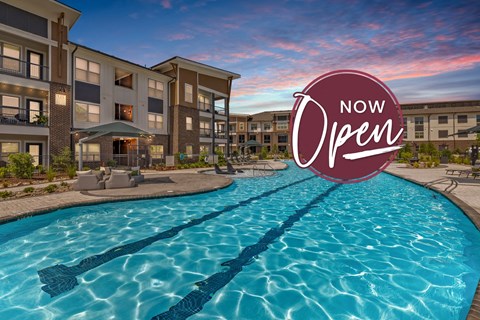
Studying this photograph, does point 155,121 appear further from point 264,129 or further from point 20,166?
point 264,129

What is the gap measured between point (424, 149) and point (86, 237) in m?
46.4

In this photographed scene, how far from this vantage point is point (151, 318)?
11.1 feet

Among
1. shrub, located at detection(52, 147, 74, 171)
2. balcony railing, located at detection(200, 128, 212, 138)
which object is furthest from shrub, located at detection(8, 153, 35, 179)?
balcony railing, located at detection(200, 128, 212, 138)

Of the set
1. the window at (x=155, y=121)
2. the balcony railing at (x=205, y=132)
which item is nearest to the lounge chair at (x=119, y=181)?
the window at (x=155, y=121)

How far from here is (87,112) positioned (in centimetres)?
2106

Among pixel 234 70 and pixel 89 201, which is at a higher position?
pixel 234 70

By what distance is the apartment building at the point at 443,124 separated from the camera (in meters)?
51.6

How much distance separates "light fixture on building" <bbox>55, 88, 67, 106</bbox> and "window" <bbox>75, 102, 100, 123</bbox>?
4.41 ft

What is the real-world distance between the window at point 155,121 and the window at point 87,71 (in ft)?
20.1

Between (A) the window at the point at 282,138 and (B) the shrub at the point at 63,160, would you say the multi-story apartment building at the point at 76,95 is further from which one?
(A) the window at the point at 282,138

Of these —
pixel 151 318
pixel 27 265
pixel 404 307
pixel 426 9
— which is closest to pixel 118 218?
pixel 27 265

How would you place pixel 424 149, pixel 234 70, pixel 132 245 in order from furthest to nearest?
pixel 424 149
pixel 234 70
pixel 132 245

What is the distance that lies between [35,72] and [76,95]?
3.17 meters

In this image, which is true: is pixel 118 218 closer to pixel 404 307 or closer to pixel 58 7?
pixel 404 307
